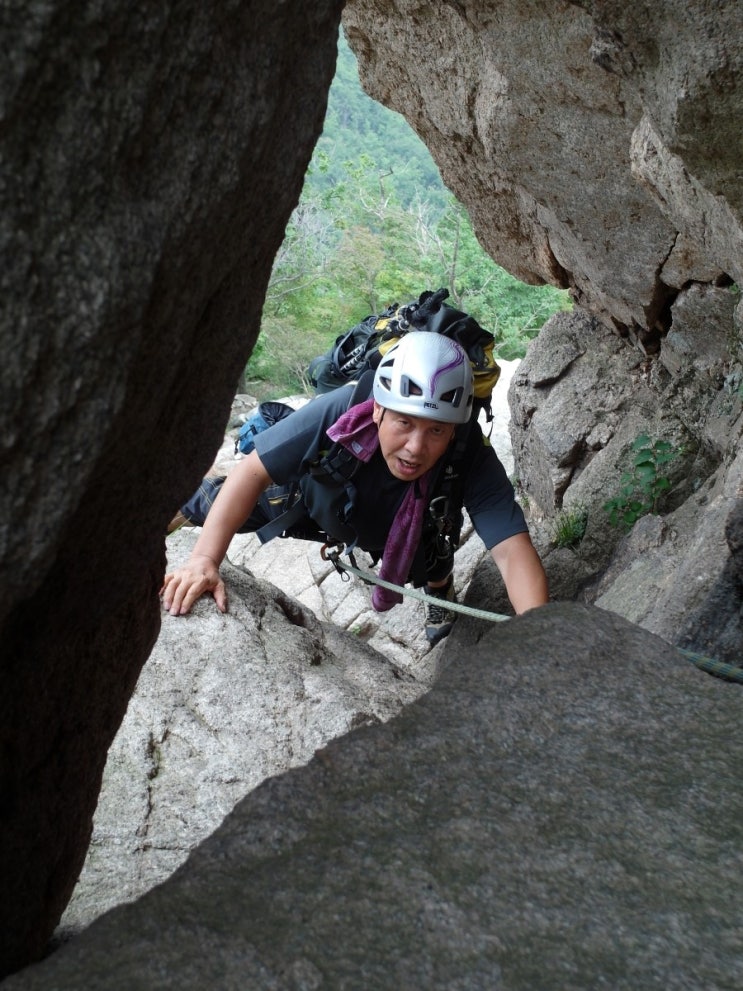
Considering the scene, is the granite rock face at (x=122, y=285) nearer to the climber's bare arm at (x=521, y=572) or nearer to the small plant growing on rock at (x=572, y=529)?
the climber's bare arm at (x=521, y=572)

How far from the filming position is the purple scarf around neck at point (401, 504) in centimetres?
489

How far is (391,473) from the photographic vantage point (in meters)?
5.14

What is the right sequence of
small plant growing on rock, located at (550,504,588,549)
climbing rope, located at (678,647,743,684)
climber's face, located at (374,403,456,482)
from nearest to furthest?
climbing rope, located at (678,647,743,684)
climber's face, located at (374,403,456,482)
small plant growing on rock, located at (550,504,588,549)

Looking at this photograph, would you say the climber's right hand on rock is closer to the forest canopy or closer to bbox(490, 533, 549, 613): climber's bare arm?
bbox(490, 533, 549, 613): climber's bare arm

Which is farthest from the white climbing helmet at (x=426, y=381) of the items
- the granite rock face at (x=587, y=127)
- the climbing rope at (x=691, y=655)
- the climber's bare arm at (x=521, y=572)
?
the granite rock face at (x=587, y=127)

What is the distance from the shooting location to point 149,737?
179 inches

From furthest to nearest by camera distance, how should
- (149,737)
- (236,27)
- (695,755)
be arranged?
(149,737)
(695,755)
(236,27)

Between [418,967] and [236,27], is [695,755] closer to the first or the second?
[418,967]

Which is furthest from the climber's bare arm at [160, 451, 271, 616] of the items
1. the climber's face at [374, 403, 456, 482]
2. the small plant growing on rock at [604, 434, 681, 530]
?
the small plant growing on rock at [604, 434, 681, 530]

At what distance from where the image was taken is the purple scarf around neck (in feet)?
16.1

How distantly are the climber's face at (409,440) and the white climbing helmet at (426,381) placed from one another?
69 millimetres

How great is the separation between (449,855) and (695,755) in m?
0.67

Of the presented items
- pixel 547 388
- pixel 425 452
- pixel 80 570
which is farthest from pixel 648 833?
pixel 547 388

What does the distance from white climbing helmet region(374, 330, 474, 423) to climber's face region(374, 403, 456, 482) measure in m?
0.07
